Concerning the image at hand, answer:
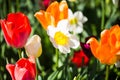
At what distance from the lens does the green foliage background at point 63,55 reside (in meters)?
1.67

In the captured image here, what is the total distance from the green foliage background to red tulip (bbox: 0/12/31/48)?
0.42 ft

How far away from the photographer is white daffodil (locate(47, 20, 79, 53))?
150 cm

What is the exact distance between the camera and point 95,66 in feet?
5.80

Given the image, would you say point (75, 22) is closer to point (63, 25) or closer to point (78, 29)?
point (78, 29)

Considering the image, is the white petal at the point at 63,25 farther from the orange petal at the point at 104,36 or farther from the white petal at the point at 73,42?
the orange petal at the point at 104,36

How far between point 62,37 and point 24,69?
0.84ft

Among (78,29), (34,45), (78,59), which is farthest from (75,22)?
(34,45)

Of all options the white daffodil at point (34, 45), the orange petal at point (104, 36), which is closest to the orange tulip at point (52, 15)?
the white daffodil at point (34, 45)

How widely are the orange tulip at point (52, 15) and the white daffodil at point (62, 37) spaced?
0.15 feet

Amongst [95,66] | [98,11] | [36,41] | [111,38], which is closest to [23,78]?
[36,41]

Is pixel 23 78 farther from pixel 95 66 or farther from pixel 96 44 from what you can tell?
pixel 95 66

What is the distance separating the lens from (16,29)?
145cm

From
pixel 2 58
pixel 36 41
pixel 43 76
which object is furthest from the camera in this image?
pixel 2 58

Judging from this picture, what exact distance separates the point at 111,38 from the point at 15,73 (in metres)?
0.33
